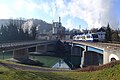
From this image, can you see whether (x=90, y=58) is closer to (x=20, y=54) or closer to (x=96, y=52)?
(x=96, y=52)

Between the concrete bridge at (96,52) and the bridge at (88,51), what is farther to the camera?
the bridge at (88,51)

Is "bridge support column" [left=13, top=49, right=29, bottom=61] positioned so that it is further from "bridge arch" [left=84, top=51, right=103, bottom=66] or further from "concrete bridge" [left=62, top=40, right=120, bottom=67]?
"bridge arch" [left=84, top=51, right=103, bottom=66]

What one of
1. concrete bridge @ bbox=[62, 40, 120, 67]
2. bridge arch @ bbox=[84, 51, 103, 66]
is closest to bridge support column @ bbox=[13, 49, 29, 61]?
concrete bridge @ bbox=[62, 40, 120, 67]

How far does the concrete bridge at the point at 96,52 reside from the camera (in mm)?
41088

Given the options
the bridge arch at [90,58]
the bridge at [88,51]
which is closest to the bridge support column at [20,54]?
the bridge at [88,51]

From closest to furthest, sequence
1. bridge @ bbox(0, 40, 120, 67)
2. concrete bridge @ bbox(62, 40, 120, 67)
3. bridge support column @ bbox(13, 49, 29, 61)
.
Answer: concrete bridge @ bbox(62, 40, 120, 67), bridge @ bbox(0, 40, 120, 67), bridge support column @ bbox(13, 49, 29, 61)

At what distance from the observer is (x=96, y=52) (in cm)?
6644

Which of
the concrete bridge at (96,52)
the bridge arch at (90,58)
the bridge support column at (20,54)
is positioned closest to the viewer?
the concrete bridge at (96,52)

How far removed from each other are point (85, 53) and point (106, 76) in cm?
5307

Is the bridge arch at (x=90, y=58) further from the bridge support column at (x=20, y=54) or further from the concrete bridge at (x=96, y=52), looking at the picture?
the bridge support column at (x=20, y=54)

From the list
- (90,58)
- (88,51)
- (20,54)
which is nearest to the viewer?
(90,58)

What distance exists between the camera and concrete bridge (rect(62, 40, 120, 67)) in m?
41.1

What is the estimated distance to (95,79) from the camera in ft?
65.4

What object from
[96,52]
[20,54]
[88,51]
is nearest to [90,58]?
[88,51]
